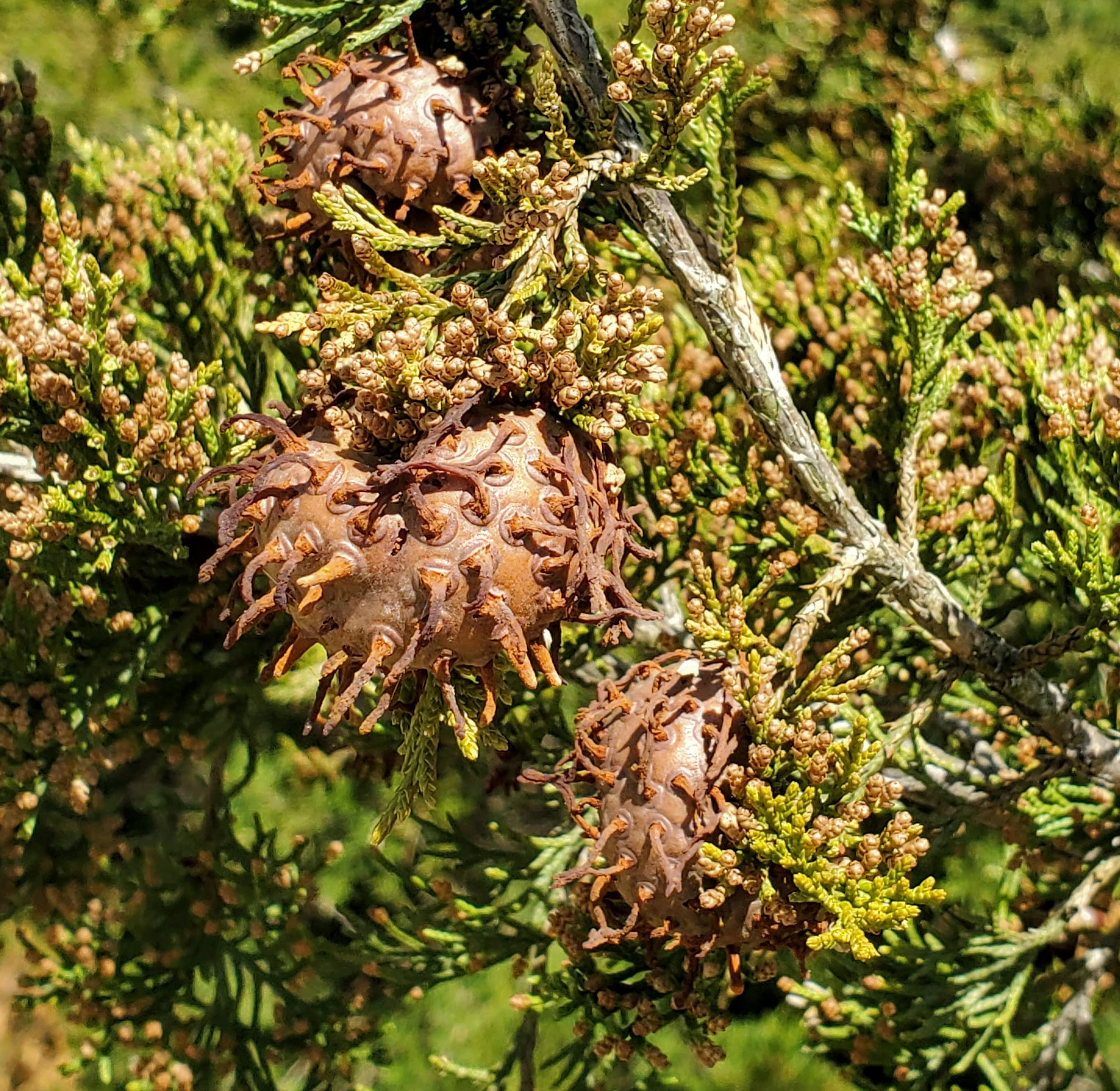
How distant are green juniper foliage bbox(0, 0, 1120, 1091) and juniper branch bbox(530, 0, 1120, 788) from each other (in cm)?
1

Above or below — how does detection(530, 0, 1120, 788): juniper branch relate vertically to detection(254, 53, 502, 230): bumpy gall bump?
below

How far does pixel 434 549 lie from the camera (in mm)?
1680

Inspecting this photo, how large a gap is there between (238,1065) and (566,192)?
121 inches

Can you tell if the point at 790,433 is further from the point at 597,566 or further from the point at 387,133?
the point at 387,133

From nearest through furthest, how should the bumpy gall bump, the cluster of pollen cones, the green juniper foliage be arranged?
1. the cluster of pollen cones
2. the green juniper foliage
3. the bumpy gall bump

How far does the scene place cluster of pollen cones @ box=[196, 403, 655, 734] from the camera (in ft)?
5.52

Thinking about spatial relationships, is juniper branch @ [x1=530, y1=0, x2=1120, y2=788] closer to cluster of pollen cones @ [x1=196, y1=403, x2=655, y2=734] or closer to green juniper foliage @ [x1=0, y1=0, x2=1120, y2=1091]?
green juniper foliage @ [x1=0, y1=0, x2=1120, y2=1091]

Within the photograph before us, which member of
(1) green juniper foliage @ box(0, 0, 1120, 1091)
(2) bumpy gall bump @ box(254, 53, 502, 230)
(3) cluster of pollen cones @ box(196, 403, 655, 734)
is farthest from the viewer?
(2) bumpy gall bump @ box(254, 53, 502, 230)

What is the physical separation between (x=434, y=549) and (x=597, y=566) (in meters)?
0.27

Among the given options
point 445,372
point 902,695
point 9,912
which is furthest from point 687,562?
point 9,912

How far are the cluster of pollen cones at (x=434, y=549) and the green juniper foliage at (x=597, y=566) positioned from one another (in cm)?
1

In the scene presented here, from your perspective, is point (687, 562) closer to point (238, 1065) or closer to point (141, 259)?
point (141, 259)

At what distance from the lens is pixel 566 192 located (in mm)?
1858

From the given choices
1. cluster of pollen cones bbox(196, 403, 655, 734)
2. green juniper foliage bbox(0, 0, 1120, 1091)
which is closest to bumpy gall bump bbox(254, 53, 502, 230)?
green juniper foliage bbox(0, 0, 1120, 1091)
